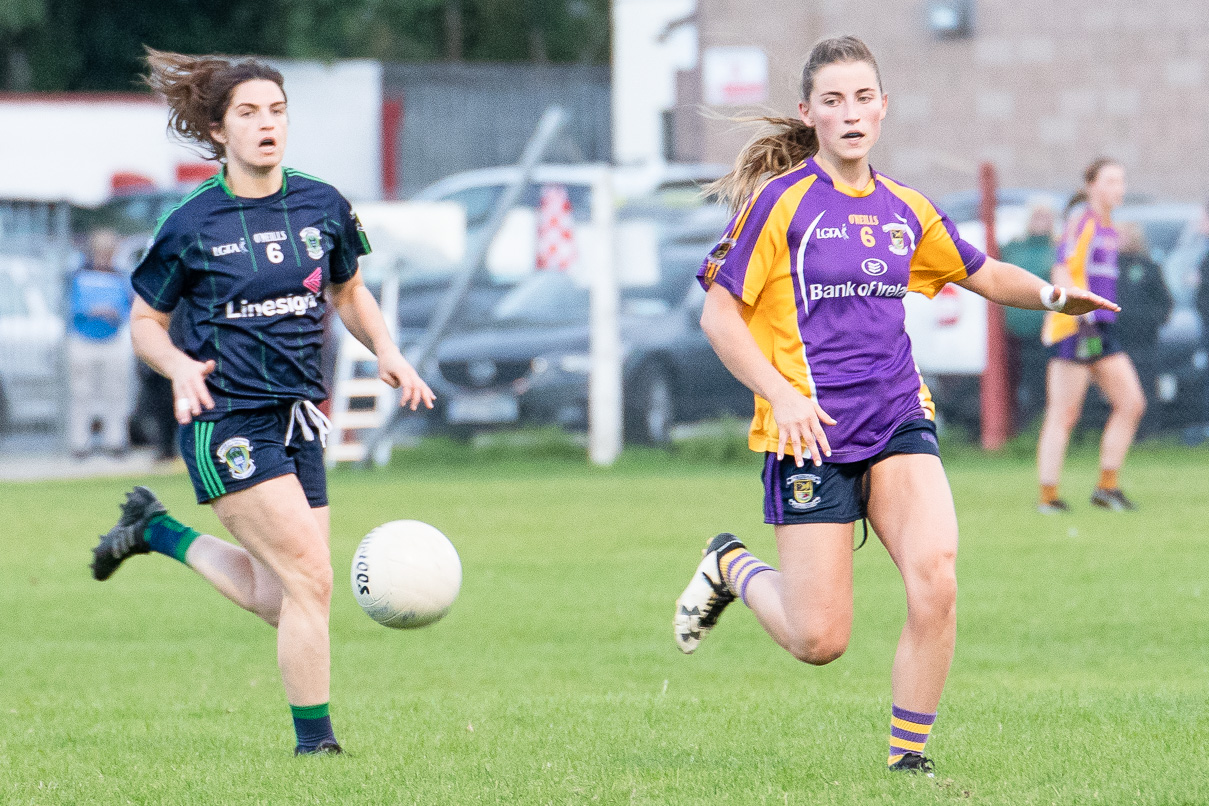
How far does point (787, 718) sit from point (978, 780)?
1.23 meters

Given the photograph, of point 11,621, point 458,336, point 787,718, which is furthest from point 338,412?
point 787,718

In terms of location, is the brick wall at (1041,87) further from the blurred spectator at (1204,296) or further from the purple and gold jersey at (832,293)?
the purple and gold jersey at (832,293)

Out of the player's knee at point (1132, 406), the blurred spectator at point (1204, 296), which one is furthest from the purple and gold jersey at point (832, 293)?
the blurred spectator at point (1204, 296)

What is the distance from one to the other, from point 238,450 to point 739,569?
66.0 inches

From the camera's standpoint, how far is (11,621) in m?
9.24

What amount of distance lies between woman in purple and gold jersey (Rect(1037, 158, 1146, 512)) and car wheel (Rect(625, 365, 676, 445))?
20.7ft

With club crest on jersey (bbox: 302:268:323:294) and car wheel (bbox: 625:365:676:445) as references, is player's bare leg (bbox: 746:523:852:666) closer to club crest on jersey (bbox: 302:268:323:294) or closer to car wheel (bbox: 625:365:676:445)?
club crest on jersey (bbox: 302:268:323:294)

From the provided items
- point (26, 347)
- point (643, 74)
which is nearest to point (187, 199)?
point (26, 347)

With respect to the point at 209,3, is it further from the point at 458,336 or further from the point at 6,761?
the point at 6,761

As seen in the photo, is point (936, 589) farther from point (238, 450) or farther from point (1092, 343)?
point (1092, 343)

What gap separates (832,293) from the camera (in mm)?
5238

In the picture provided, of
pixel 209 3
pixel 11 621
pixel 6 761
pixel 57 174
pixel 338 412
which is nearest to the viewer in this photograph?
pixel 6 761

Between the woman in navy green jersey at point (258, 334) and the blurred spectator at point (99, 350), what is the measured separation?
13090 mm

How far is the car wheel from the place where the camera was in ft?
59.6
